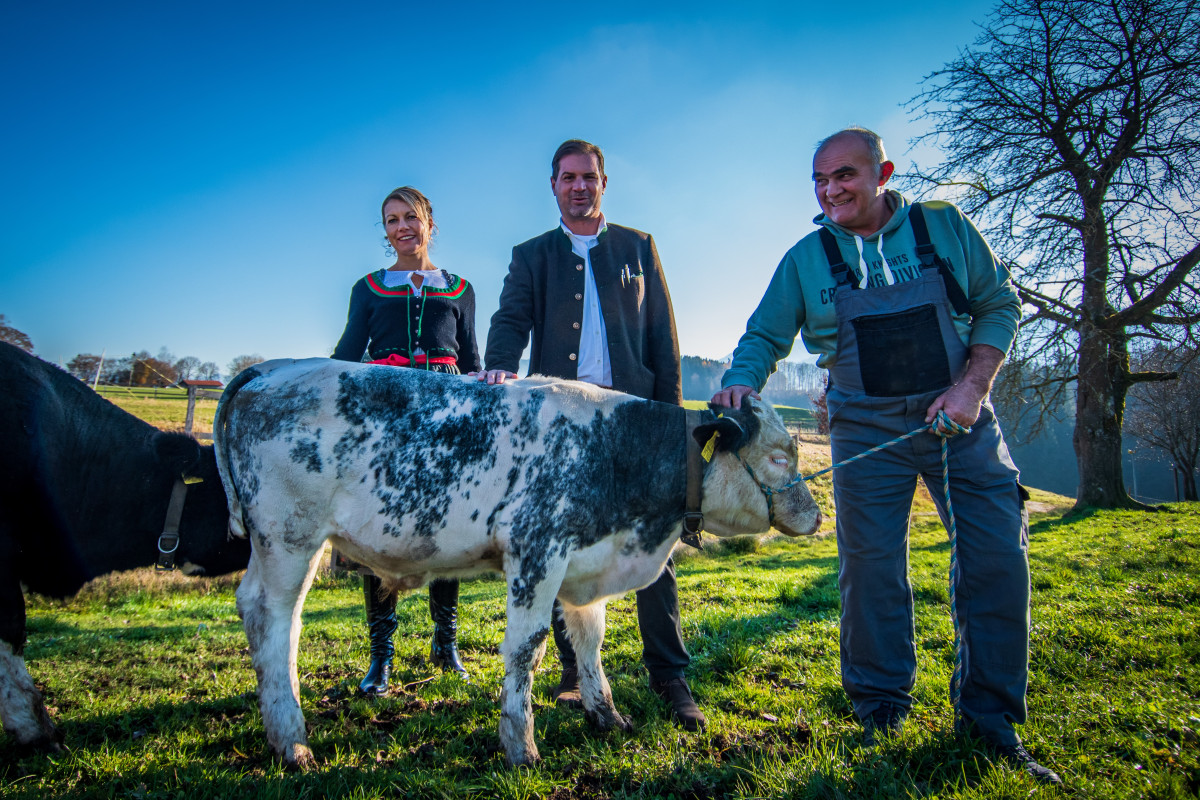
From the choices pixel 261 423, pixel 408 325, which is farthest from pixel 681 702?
pixel 408 325

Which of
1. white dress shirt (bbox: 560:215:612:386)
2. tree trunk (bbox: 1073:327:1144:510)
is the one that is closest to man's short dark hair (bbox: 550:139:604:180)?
white dress shirt (bbox: 560:215:612:386)

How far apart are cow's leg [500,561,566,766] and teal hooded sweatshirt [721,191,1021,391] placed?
1692 mm

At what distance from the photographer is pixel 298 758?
3.07m

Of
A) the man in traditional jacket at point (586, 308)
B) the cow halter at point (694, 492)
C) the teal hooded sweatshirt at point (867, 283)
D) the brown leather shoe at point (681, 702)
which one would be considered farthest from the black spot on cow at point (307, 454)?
the brown leather shoe at point (681, 702)

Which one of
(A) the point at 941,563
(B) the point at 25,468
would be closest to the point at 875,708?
(B) the point at 25,468

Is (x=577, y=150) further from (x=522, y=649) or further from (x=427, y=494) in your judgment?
(x=522, y=649)

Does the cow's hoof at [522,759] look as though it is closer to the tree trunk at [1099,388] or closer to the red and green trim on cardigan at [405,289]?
the red and green trim on cardigan at [405,289]

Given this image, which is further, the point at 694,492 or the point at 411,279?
the point at 411,279

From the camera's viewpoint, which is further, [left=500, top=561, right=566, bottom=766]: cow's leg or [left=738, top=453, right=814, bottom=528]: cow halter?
[left=738, top=453, right=814, bottom=528]: cow halter

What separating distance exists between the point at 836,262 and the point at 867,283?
0.22 metres

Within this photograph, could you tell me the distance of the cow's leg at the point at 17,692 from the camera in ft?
10.6

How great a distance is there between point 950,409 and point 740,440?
1150mm

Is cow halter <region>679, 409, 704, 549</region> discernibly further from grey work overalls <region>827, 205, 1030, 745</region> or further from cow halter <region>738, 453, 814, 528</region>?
grey work overalls <region>827, 205, 1030, 745</region>

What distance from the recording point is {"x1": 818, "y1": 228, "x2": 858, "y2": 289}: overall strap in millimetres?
3547
